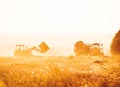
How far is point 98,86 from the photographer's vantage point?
57.3ft

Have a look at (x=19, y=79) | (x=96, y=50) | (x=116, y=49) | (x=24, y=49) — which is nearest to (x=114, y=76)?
(x=19, y=79)

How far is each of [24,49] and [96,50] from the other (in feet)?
35.8

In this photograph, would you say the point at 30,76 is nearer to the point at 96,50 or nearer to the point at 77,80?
the point at 77,80

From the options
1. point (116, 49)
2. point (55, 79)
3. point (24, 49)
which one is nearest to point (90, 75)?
point (55, 79)

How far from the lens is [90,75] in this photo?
19.7 m

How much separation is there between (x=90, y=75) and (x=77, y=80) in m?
1.49

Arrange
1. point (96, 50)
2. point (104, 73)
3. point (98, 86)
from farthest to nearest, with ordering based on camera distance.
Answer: point (96, 50)
point (104, 73)
point (98, 86)

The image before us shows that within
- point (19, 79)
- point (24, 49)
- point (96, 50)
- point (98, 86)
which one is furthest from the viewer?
point (24, 49)

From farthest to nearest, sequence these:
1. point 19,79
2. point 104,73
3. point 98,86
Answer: point 104,73 < point 19,79 < point 98,86

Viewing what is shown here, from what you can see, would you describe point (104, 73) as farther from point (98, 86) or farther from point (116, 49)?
point (116, 49)

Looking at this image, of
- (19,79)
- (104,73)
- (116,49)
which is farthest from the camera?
(116,49)

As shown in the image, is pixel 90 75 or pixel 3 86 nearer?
pixel 3 86

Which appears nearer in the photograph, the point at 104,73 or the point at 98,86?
the point at 98,86

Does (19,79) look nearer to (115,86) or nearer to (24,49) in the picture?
(115,86)
